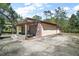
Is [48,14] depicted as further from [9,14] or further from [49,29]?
[9,14]

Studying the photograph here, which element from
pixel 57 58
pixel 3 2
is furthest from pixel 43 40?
pixel 3 2

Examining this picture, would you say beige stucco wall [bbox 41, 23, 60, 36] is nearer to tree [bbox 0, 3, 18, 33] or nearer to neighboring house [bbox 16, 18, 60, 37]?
neighboring house [bbox 16, 18, 60, 37]

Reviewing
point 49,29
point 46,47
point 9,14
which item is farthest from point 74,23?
point 9,14

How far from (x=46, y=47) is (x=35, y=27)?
30cm

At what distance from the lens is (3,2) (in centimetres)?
257

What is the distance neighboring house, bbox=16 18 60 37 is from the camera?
2.60 m

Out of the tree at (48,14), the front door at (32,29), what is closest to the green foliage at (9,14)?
the front door at (32,29)

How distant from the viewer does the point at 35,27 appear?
262cm

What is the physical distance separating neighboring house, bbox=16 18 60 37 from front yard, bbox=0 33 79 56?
0.31 ft

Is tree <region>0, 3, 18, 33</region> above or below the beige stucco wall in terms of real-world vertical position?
above

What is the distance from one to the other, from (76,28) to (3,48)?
988 mm

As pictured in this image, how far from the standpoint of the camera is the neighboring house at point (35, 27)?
2.60 meters

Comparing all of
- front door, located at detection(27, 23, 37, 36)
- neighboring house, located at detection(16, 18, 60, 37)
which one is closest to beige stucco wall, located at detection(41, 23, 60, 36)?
neighboring house, located at detection(16, 18, 60, 37)

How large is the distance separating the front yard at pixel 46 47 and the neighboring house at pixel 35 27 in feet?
0.31
